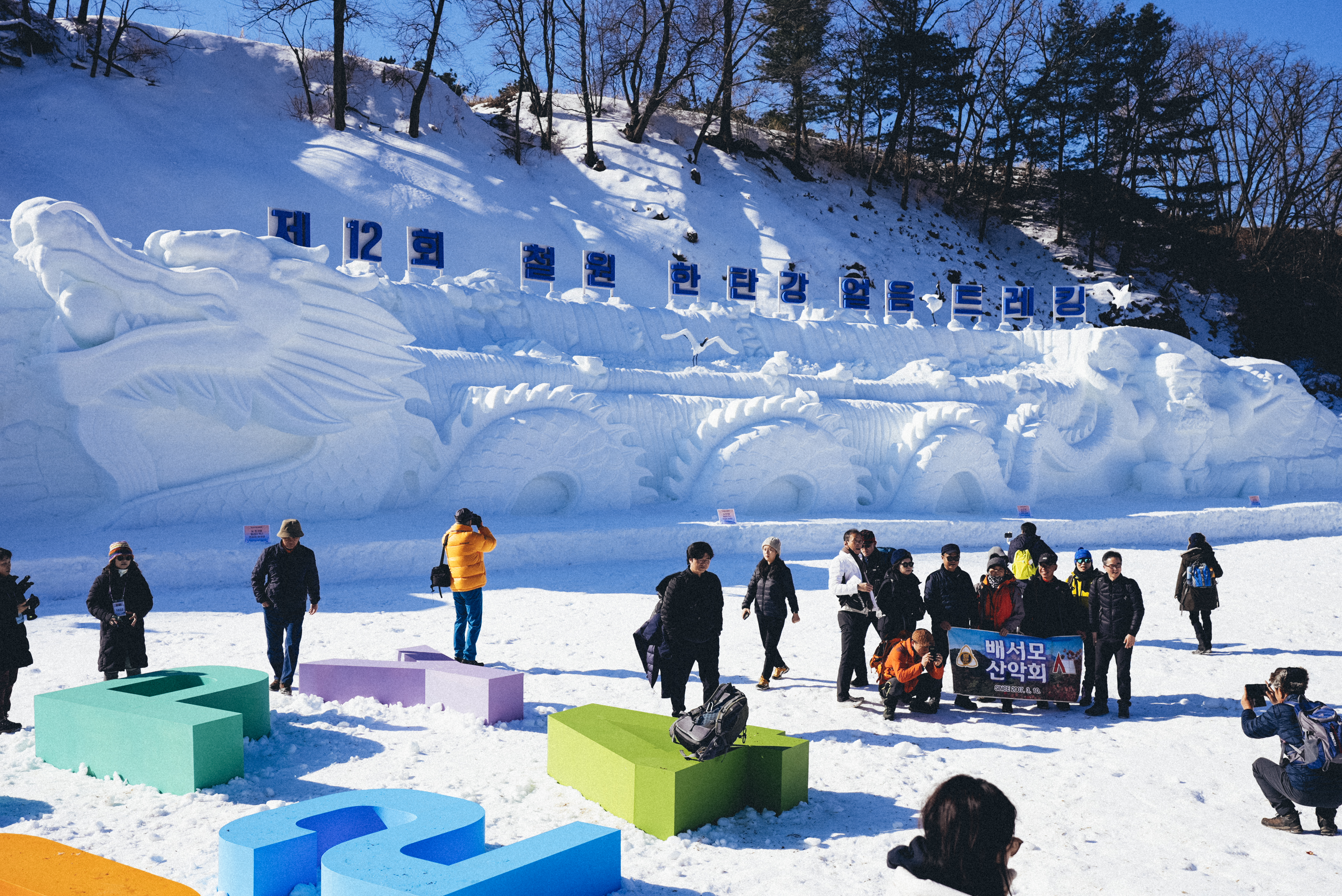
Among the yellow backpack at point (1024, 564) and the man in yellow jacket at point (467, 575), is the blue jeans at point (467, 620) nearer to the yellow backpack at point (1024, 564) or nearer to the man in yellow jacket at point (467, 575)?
the man in yellow jacket at point (467, 575)

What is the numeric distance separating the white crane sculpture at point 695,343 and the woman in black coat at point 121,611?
9.04 m

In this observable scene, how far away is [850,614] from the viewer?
218 inches

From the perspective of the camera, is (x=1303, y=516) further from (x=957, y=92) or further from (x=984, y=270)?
(x=957, y=92)

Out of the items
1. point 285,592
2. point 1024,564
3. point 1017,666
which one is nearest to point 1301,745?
point 1017,666

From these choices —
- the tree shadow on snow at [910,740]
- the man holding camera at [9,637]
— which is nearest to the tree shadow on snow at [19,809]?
the man holding camera at [9,637]

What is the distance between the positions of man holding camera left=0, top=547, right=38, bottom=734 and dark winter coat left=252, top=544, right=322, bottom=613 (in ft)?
3.55

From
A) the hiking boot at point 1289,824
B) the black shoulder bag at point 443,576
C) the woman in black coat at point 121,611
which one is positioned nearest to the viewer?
the hiking boot at point 1289,824

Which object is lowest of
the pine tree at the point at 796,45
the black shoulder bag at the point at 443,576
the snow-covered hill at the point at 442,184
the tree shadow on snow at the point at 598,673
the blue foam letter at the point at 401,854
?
the tree shadow on snow at the point at 598,673

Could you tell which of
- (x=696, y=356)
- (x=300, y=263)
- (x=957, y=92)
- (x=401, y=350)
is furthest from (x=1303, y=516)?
(x=957, y=92)

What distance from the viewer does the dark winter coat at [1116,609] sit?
18.1ft

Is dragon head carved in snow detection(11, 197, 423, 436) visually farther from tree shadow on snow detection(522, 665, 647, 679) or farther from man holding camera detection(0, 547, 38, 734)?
tree shadow on snow detection(522, 665, 647, 679)

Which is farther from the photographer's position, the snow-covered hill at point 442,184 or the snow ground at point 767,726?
the snow-covered hill at point 442,184

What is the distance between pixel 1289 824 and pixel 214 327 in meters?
8.94

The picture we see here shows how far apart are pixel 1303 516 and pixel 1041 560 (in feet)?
36.2
